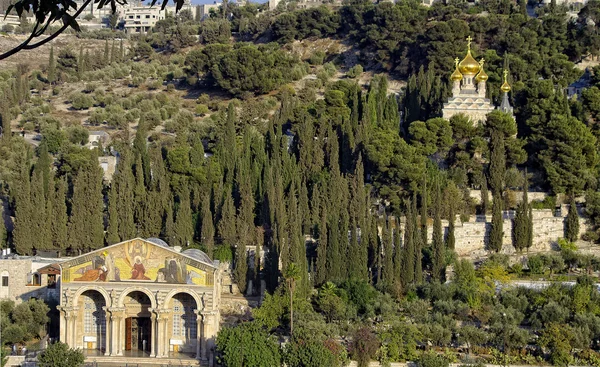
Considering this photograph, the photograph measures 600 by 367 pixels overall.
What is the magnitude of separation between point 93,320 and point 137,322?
167 centimetres

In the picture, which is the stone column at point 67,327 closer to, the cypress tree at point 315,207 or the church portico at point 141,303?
the church portico at point 141,303

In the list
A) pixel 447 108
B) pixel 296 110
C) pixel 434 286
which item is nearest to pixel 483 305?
pixel 434 286

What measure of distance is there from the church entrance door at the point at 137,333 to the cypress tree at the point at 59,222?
732cm

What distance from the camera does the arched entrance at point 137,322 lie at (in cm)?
3884

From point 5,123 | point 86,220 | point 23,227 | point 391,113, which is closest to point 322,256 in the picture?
point 86,220

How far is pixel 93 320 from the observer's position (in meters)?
39.3

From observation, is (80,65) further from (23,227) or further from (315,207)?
(315,207)

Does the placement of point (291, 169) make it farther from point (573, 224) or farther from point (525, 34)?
point (525, 34)

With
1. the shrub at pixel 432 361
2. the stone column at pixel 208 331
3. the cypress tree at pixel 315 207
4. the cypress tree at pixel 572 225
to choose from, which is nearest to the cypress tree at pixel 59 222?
the stone column at pixel 208 331

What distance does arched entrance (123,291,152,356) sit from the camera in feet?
127

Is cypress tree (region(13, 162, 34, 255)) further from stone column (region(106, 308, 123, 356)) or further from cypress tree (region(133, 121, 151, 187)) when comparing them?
stone column (region(106, 308, 123, 356))

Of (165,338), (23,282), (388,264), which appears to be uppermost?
(388,264)

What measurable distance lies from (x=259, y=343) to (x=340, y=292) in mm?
5785

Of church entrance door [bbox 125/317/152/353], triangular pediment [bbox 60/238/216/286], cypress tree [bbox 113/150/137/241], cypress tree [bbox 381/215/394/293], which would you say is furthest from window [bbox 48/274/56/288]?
cypress tree [bbox 381/215/394/293]
